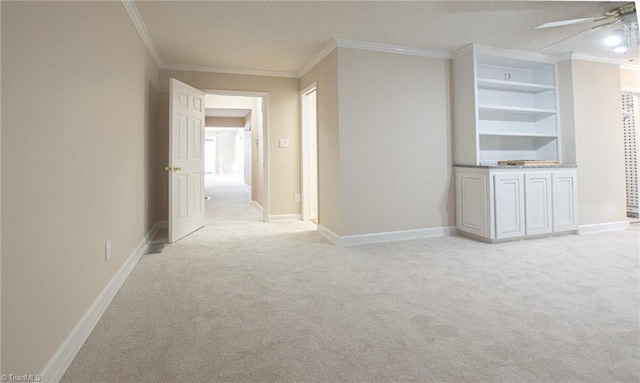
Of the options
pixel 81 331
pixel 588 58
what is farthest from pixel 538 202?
pixel 81 331

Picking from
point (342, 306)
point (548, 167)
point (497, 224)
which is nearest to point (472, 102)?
point (548, 167)

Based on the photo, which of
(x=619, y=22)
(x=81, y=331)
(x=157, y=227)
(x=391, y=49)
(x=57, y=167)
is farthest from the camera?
(x=157, y=227)

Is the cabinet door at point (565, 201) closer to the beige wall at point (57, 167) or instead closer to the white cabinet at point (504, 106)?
the white cabinet at point (504, 106)

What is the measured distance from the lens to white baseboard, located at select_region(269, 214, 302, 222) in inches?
203

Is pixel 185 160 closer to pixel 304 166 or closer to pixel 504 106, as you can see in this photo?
pixel 304 166

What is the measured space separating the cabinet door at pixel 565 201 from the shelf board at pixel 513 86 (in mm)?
1146

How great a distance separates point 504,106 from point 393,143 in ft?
5.19

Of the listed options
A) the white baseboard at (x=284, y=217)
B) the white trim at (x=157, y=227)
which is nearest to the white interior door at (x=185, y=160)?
the white trim at (x=157, y=227)

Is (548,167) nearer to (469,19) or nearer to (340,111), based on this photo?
(469,19)

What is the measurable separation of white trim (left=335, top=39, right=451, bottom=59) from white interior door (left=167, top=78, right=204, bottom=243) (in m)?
1.98

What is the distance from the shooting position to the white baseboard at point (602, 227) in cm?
428

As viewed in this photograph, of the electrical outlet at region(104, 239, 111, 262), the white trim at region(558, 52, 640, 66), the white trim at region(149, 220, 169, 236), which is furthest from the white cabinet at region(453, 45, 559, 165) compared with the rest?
the white trim at region(149, 220, 169, 236)

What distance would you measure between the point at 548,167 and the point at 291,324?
369cm

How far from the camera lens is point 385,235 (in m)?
3.90
